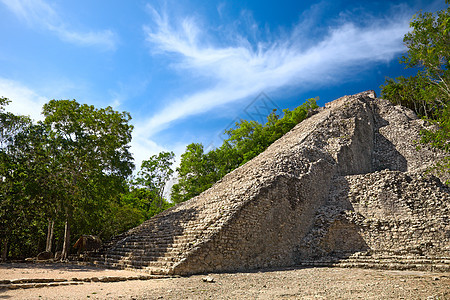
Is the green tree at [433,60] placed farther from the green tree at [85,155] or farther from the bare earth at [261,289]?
the green tree at [85,155]

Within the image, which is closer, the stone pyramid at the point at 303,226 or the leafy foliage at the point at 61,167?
the stone pyramid at the point at 303,226

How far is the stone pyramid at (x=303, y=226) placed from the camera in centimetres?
1078

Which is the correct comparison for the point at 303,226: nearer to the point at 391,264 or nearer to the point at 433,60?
the point at 391,264

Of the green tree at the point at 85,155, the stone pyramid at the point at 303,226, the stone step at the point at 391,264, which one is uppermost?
the green tree at the point at 85,155

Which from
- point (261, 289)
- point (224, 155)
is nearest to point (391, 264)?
point (261, 289)

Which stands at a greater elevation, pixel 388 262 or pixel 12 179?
pixel 12 179

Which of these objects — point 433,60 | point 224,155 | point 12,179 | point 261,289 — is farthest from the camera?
point 224,155

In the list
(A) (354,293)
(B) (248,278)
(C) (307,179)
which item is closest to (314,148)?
(C) (307,179)

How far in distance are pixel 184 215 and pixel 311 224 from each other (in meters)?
6.30

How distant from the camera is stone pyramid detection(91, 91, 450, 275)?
10.8 metres

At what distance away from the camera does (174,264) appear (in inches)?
384

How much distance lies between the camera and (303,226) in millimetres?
13836

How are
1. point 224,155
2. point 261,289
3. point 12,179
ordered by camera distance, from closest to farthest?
point 261,289, point 12,179, point 224,155

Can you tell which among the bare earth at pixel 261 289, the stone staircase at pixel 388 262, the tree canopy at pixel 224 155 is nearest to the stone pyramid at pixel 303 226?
the stone staircase at pixel 388 262
